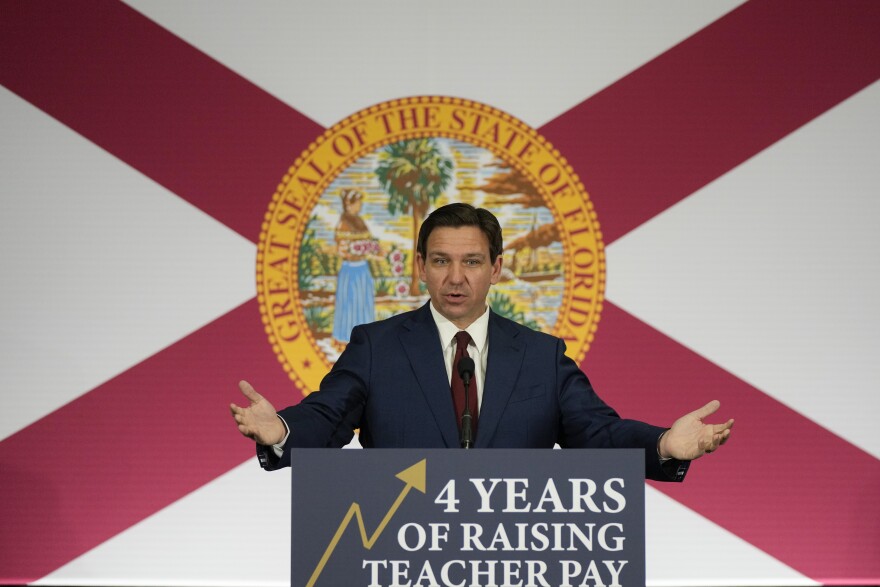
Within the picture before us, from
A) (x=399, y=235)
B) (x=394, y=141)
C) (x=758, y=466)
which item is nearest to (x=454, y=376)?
(x=399, y=235)

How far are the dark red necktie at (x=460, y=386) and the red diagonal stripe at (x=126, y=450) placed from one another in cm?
159

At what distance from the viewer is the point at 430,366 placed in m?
1.89

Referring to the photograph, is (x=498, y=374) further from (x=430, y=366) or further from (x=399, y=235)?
(x=399, y=235)

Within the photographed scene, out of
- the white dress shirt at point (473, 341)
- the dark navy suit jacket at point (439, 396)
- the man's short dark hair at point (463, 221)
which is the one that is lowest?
the dark navy suit jacket at point (439, 396)

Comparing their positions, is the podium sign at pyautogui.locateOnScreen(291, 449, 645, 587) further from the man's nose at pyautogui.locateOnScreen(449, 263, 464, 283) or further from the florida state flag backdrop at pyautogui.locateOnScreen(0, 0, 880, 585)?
the florida state flag backdrop at pyautogui.locateOnScreen(0, 0, 880, 585)

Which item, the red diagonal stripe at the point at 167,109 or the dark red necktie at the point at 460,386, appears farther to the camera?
the red diagonal stripe at the point at 167,109

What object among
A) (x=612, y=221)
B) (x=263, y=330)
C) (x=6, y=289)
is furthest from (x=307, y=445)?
(x=6, y=289)

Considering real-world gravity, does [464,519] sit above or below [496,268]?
below

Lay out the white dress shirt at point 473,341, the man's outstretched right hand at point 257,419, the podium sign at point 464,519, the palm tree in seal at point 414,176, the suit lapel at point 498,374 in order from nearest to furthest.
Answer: the podium sign at point 464,519
the man's outstretched right hand at point 257,419
the suit lapel at point 498,374
the white dress shirt at point 473,341
the palm tree in seal at point 414,176

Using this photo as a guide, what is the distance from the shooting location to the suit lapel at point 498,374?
182 centimetres

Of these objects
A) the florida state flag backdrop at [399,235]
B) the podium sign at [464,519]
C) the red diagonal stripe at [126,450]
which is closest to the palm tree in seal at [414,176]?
the florida state flag backdrop at [399,235]

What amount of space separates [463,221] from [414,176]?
1453mm

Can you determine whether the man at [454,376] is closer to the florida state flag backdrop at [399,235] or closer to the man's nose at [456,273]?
the man's nose at [456,273]

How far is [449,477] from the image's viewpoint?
4.51 feet
